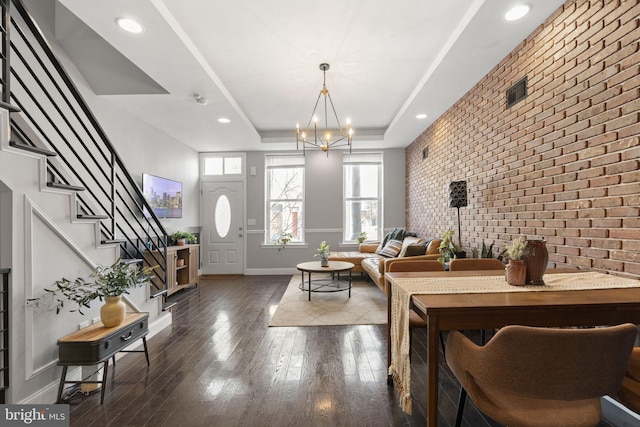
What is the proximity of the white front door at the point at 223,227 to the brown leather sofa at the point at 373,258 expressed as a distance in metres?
2.23

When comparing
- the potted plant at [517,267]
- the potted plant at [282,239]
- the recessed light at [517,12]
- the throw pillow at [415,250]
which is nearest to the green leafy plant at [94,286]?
the potted plant at [517,267]

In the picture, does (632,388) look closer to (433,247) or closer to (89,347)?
(89,347)

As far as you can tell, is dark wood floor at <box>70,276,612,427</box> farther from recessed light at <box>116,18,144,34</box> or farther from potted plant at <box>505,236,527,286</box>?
recessed light at <box>116,18,144,34</box>

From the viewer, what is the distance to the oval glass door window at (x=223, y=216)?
6.84m

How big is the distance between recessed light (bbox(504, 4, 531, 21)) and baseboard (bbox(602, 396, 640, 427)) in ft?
8.75

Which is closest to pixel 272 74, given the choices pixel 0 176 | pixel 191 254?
pixel 0 176

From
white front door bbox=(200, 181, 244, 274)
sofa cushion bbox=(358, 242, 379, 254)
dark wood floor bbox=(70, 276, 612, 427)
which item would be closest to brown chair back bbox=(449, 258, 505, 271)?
dark wood floor bbox=(70, 276, 612, 427)

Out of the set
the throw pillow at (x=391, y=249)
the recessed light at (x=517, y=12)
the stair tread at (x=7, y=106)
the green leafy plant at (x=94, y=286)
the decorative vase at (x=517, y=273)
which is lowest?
the throw pillow at (x=391, y=249)

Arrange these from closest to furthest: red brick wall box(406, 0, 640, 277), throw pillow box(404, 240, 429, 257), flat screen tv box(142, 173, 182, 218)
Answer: red brick wall box(406, 0, 640, 277)
throw pillow box(404, 240, 429, 257)
flat screen tv box(142, 173, 182, 218)

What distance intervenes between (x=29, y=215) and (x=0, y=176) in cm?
27

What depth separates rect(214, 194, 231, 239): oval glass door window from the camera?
684 centimetres

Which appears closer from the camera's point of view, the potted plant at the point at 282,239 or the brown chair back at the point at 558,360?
the brown chair back at the point at 558,360

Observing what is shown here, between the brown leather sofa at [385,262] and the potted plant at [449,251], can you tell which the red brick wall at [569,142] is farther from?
the brown leather sofa at [385,262]

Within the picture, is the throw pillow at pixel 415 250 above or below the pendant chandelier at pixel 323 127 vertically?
below
